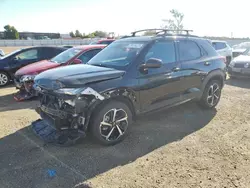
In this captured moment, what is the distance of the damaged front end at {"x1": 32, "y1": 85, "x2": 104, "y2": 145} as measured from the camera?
11.4 ft

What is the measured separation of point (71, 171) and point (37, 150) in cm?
91

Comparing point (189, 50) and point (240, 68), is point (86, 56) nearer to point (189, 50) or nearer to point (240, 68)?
point (189, 50)

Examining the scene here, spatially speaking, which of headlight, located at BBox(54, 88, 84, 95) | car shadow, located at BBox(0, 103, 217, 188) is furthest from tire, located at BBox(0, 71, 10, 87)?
headlight, located at BBox(54, 88, 84, 95)

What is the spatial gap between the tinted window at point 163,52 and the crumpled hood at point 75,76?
0.82 metres

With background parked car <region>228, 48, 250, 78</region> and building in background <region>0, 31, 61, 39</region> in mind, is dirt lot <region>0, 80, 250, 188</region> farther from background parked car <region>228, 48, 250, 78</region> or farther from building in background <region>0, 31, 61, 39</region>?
building in background <region>0, 31, 61, 39</region>

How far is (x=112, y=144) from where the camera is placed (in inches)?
155

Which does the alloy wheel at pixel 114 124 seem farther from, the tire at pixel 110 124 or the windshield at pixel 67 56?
the windshield at pixel 67 56

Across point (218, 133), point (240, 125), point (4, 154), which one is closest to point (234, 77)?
point (240, 125)

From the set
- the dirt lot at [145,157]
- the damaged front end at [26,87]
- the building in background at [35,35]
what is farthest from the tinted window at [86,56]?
the building in background at [35,35]

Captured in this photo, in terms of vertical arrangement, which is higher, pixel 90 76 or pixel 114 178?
pixel 90 76

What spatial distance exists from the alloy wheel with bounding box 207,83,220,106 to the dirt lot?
56 cm

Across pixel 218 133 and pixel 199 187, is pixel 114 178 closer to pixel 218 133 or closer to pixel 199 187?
pixel 199 187

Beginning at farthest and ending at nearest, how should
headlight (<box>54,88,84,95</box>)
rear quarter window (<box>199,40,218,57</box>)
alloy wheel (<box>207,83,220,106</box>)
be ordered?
alloy wheel (<box>207,83,220,106</box>), rear quarter window (<box>199,40,218,57</box>), headlight (<box>54,88,84,95</box>)

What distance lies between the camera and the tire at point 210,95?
18.2 feet
